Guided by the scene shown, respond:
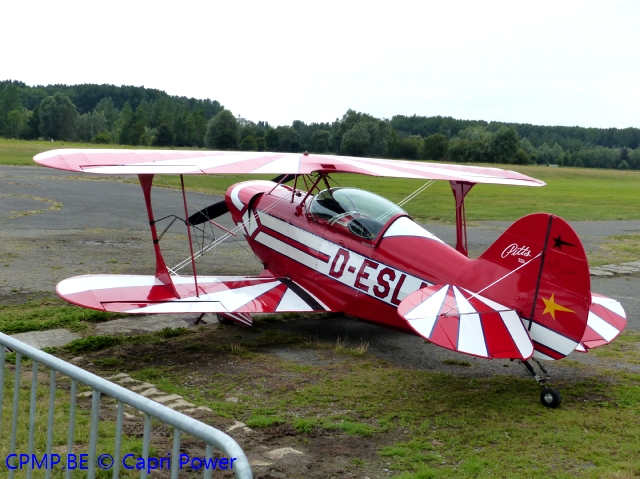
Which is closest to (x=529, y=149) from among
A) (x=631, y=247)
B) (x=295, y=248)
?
(x=631, y=247)

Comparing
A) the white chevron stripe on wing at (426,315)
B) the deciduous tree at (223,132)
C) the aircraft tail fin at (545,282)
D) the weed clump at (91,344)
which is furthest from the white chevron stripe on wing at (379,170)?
the deciduous tree at (223,132)

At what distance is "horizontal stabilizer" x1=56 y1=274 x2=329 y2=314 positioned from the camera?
7086 mm

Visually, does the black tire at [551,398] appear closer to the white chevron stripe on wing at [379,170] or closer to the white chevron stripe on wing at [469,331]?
the white chevron stripe on wing at [469,331]

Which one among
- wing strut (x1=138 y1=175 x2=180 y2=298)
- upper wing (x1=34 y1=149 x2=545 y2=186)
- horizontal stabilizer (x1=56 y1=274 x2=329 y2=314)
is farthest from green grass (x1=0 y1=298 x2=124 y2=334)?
upper wing (x1=34 y1=149 x2=545 y2=186)

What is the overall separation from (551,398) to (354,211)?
3338 mm

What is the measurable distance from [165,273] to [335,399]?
3.10 metres

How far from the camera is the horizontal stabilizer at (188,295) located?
23.2 feet

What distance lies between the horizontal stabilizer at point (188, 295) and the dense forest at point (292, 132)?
54.7 m

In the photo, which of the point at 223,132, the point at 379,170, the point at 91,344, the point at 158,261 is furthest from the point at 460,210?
the point at 223,132

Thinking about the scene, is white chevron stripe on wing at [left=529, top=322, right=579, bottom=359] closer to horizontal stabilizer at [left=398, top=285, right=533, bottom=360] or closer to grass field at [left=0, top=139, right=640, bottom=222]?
horizontal stabilizer at [left=398, top=285, right=533, bottom=360]

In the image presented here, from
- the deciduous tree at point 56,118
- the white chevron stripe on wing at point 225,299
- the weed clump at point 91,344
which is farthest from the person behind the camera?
the deciduous tree at point 56,118

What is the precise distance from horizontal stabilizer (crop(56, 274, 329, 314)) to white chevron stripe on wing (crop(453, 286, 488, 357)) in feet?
8.24

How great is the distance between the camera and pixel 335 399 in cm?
581

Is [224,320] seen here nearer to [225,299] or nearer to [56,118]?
[225,299]
